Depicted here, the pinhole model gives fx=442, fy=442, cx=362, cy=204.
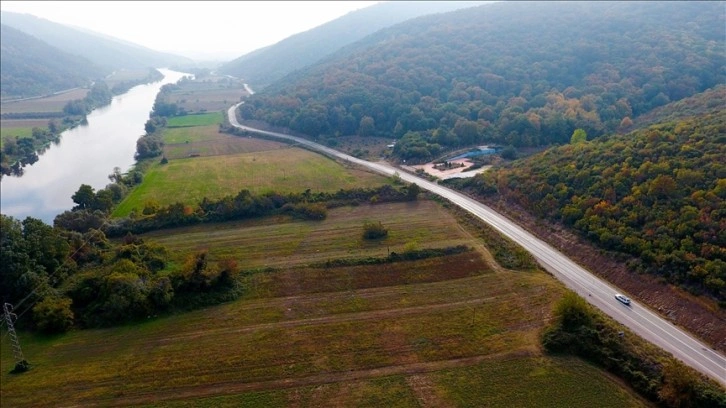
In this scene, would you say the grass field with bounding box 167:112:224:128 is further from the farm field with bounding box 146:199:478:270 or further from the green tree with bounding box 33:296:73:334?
the green tree with bounding box 33:296:73:334

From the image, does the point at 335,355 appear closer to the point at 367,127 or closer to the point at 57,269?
the point at 57,269

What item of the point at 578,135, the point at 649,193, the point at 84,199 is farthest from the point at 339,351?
the point at 578,135

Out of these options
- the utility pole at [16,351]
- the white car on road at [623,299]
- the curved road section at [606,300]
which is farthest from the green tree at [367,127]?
the utility pole at [16,351]

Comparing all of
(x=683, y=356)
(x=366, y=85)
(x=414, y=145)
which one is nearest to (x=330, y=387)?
(x=683, y=356)

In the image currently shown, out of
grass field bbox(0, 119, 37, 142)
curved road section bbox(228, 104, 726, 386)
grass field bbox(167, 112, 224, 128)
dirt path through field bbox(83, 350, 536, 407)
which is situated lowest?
curved road section bbox(228, 104, 726, 386)

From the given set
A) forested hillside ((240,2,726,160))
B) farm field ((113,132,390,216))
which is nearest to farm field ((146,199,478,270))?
farm field ((113,132,390,216))

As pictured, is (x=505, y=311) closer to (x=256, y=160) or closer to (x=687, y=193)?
(x=687, y=193)

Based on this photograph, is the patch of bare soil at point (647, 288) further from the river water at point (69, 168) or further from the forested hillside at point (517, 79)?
the river water at point (69, 168)
